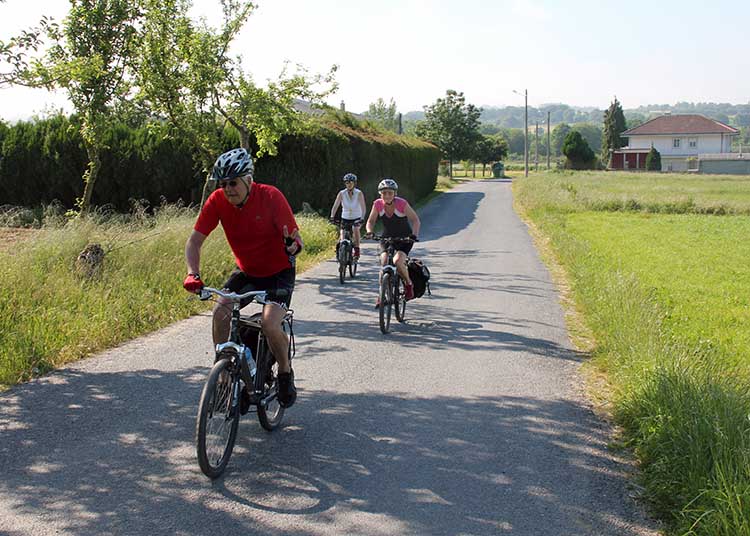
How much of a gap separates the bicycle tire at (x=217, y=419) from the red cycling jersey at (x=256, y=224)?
2.76ft

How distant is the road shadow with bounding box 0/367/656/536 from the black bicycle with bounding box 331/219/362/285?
7240mm

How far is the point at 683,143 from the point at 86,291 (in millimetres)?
110749

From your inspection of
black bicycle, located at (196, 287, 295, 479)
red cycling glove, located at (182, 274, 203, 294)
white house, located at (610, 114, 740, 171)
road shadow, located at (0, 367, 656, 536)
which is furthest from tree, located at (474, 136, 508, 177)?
red cycling glove, located at (182, 274, 203, 294)

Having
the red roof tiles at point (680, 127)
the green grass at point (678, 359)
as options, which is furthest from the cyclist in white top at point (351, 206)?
the red roof tiles at point (680, 127)

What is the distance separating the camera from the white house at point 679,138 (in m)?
107

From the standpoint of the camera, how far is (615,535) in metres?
4.16

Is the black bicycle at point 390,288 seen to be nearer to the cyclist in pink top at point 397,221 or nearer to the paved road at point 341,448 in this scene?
the cyclist in pink top at point 397,221

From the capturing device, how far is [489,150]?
3743 inches

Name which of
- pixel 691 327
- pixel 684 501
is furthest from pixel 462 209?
pixel 684 501

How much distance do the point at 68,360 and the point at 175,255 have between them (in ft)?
16.0

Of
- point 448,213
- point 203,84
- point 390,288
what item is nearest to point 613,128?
point 448,213

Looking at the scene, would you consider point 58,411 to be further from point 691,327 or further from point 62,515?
point 691,327

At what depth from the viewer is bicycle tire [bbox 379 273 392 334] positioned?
30.6 ft

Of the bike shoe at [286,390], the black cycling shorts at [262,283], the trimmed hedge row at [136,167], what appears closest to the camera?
the black cycling shorts at [262,283]
